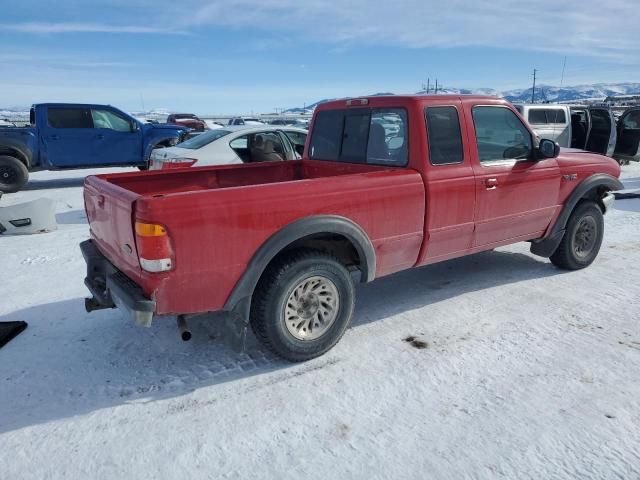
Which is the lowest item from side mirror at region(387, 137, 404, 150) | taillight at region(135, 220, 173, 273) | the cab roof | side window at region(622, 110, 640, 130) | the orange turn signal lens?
taillight at region(135, 220, 173, 273)

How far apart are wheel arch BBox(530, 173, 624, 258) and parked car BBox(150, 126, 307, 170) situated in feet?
13.6

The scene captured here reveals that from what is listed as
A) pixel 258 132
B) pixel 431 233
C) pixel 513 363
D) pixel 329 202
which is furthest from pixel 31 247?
pixel 513 363

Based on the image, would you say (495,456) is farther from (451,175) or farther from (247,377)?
(451,175)

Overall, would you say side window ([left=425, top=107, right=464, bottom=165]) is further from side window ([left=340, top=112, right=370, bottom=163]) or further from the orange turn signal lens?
the orange turn signal lens

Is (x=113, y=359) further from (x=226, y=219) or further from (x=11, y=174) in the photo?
(x=11, y=174)

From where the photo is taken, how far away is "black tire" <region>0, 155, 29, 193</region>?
33.3 ft

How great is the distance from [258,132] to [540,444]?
660 centimetres

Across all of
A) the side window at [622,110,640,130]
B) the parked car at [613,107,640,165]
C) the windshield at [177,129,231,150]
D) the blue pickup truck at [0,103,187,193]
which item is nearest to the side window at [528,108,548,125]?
the parked car at [613,107,640,165]

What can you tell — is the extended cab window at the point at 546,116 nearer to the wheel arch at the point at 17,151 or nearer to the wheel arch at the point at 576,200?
the wheel arch at the point at 576,200

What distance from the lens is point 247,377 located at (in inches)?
128

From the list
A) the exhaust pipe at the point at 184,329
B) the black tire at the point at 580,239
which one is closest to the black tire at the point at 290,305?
the exhaust pipe at the point at 184,329

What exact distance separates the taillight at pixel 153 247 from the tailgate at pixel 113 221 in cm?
9

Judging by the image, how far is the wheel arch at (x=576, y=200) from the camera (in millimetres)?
4898

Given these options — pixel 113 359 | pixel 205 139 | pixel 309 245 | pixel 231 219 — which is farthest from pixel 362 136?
pixel 205 139
